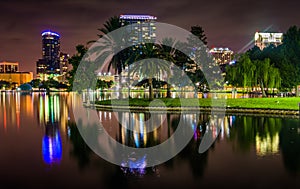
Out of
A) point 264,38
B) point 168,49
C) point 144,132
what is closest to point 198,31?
point 168,49

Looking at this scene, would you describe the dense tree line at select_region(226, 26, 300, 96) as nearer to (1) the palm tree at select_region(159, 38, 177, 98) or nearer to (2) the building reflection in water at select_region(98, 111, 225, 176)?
(1) the palm tree at select_region(159, 38, 177, 98)

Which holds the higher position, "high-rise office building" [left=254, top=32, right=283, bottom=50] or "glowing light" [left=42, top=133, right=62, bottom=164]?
"high-rise office building" [left=254, top=32, right=283, bottom=50]

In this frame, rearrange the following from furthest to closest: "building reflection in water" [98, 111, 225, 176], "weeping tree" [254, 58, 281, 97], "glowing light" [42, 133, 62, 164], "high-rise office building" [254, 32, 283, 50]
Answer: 1. "high-rise office building" [254, 32, 283, 50]
2. "weeping tree" [254, 58, 281, 97]
3. "glowing light" [42, 133, 62, 164]
4. "building reflection in water" [98, 111, 225, 176]

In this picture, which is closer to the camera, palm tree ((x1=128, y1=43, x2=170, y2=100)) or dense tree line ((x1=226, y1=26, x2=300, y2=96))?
palm tree ((x1=128, y1=43, x2=170, y2=100))

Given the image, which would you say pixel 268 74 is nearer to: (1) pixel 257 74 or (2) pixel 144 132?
(1) pixel 257 74

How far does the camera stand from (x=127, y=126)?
927 inches

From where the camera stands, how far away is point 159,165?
13.0 meters

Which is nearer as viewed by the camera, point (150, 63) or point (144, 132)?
point (144, 132)

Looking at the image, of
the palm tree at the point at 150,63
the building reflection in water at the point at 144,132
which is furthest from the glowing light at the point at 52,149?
the palm tree at the point at 150,63

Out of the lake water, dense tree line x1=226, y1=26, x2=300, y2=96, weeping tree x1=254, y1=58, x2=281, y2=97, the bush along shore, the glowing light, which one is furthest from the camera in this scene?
dense tree line x1=226, y1=26, x2=300, y2=96

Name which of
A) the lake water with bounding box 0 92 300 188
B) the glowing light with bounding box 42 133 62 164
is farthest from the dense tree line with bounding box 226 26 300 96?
the glowing light with bounding box 42 133 62 164

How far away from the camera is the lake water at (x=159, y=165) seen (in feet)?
36.3

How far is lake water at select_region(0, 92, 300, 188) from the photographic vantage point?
11.1 metres

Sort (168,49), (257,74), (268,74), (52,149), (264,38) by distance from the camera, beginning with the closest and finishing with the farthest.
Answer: (52,149) < (257,74) < (268,74) < (168,49) < (264,38)
